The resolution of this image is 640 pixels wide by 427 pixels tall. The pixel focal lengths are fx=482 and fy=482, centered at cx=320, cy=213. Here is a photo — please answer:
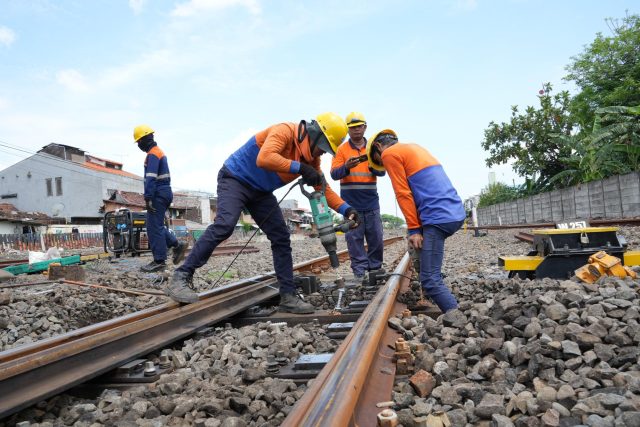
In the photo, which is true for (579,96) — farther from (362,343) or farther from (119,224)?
(362,343)

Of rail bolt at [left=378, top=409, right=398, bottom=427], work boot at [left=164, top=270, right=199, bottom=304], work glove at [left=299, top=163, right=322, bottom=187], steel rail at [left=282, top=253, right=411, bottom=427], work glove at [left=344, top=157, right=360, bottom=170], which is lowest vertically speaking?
rail bolt at [left=378, top=409, right=398, bottom=427]

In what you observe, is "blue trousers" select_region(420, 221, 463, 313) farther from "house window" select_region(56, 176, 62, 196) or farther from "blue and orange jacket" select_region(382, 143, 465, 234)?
"house window" select_region(56, 176, 62, 196)

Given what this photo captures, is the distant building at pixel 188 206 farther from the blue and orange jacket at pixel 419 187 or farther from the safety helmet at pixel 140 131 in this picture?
the blue and orange jacket at pixel 419 187

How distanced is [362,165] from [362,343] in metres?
3.62

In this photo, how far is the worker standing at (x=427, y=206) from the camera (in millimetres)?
3453

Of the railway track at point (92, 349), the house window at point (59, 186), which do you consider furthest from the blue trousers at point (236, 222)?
the house window at point (59, 186)

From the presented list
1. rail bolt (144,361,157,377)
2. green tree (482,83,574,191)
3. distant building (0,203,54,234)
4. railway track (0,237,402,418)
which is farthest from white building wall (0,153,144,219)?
rail bolt (144,361,157,377)

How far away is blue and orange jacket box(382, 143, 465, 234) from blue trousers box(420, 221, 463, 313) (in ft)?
0.23

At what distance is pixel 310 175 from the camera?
394 centimetres

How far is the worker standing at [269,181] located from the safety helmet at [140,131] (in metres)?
3.68

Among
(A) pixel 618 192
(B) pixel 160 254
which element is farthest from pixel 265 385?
(A) pixel 618 192

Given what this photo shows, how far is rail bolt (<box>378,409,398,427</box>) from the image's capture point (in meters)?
1.64

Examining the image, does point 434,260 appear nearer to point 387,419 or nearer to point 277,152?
point 277,152

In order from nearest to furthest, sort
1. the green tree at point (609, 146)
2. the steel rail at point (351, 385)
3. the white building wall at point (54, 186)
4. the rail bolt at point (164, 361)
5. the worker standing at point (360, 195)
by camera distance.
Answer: the steel rail at point (351, 385) < the rail bolt at point (164, 361) < the worker standing at point (360, 195) < the green tree at point (609, 146) < the white building wall at point (54, 186)
